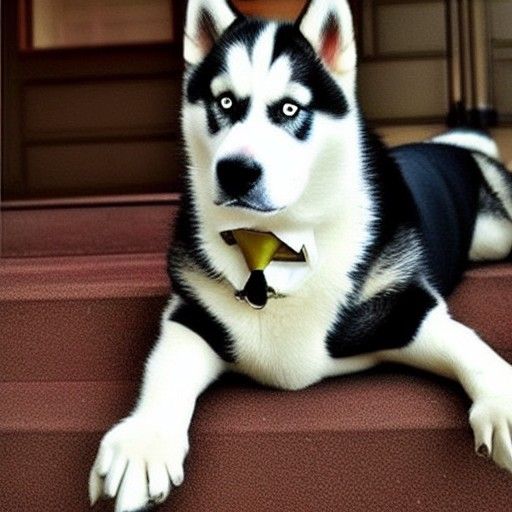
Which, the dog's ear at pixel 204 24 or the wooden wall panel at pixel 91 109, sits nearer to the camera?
the dog's ear at pixel 204 24

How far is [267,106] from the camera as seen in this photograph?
1.14 m

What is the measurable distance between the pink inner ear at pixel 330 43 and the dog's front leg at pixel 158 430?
423mm

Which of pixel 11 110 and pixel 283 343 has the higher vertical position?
pixel 11 110

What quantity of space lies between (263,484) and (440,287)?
1.68 feet

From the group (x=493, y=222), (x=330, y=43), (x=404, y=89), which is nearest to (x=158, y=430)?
(x=330, y=43)

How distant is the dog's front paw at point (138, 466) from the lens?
1003mm

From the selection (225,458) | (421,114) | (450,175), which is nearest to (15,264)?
Answer: (450,175)

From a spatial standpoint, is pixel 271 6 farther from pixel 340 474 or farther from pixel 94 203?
pixel 340 474

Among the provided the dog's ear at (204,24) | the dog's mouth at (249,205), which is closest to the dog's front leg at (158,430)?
the dog's mouth at (249,205)

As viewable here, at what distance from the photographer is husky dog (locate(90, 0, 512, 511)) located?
3.70 ft

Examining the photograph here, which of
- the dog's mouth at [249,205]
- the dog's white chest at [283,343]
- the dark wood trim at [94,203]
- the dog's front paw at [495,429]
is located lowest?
the dog's front paw at [495,429]

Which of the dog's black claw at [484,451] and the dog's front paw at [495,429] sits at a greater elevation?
the dog's front paw at [495,429]

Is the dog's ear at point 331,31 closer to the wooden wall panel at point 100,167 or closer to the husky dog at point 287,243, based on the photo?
the husky dog at point 287,243

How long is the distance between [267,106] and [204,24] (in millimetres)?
226
